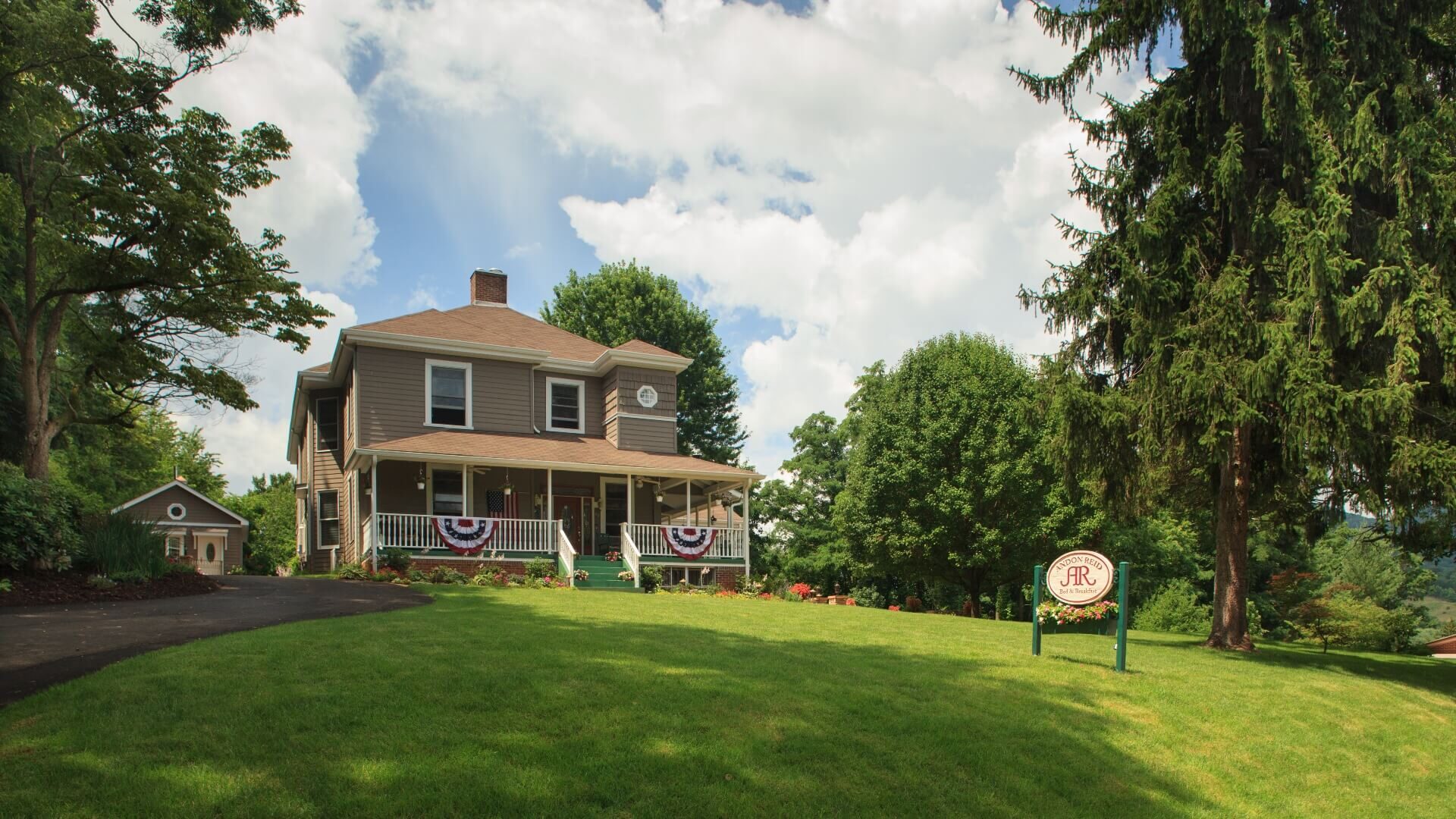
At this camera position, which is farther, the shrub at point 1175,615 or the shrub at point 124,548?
the shrub at point 1175,615

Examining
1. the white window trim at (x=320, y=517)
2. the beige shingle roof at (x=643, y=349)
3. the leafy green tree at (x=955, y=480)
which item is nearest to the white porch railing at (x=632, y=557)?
the beige shingle roof at (x=643, y=349)

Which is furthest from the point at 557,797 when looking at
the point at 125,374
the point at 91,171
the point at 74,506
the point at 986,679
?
the point at 125,374

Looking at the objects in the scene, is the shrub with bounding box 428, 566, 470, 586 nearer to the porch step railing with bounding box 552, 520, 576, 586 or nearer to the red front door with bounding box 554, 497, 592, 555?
the porch step railing with bounding box 552, 520, 576, 586

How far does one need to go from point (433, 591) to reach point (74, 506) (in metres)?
5.86

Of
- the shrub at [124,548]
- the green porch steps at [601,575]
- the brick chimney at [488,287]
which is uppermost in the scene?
the brick chimney at [488,287]

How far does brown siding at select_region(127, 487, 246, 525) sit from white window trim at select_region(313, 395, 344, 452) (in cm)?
1065

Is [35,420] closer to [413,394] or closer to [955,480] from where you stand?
[413,394]

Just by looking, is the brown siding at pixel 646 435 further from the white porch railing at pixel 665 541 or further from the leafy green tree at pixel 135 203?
the leafy green tree at pixel 135 203

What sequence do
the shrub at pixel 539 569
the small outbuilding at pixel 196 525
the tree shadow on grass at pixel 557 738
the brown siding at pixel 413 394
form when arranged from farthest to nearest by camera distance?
the small outbuilding at pixel 196 525, the brown siding at pixel 413 394, the shrub at pixel 539 569, the tree shadow on grass at pixel 557 738

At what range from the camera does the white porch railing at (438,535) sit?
817 inches

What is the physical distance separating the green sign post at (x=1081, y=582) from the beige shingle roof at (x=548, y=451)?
1380 cm

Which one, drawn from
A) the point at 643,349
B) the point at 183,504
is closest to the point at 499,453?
the point at 643,349

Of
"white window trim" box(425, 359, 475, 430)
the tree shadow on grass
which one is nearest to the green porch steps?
"white window trim" box(425, 359, 475, 430)

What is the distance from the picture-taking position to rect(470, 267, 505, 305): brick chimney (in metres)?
28.6
